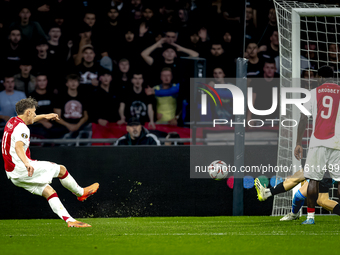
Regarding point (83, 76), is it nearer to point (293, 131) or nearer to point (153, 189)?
point (153, 189)

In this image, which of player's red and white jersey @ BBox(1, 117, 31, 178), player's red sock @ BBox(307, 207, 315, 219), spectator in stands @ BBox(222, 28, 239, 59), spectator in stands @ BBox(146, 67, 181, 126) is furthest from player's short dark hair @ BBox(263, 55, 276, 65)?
player's red and white jersey @ BBox(1, 117, 31, 178)

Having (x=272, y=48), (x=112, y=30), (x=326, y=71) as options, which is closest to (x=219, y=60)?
(x=272, y=48)

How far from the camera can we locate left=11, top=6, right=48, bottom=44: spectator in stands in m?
9.66

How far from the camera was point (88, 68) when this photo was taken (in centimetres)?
957

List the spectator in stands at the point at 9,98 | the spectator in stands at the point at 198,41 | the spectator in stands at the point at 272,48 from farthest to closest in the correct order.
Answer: the spectator in stands at the point at 272,48, the spectator in stands at the point at 198,41, the spectator in stands at the point at 9,98

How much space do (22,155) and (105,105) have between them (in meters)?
4.03

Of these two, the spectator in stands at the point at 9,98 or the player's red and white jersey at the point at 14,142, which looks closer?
the player's red and white jersey at the point at 14,142

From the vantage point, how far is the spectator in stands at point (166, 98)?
925cm

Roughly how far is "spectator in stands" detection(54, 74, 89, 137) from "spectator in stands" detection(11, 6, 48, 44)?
1.22m

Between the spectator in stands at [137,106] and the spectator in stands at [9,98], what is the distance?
1856mm

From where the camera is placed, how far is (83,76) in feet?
31.1

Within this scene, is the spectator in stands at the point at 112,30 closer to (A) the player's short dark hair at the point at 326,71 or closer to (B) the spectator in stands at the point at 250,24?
Result: (B) the spectator in stands at the point at 250,24

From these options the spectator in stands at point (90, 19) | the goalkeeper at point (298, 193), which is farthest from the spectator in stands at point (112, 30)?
the goalkeeper at point (298, 193)

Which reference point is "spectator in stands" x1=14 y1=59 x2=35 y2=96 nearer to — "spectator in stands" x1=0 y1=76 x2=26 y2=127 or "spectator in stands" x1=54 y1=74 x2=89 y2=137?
"spectator in stands" x1=0 y1=76 x2=26 y2=127
